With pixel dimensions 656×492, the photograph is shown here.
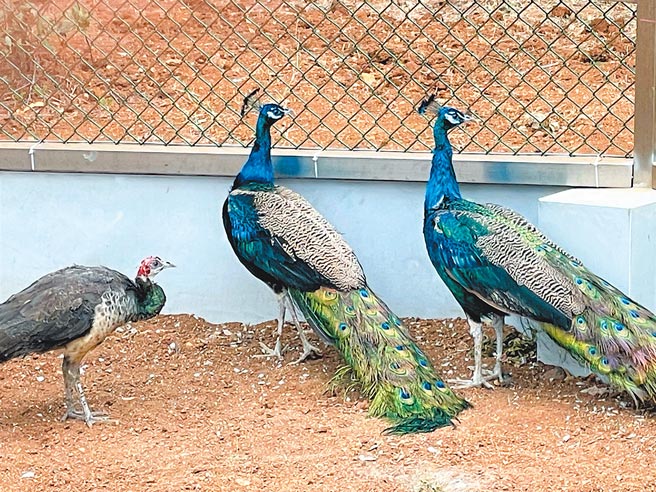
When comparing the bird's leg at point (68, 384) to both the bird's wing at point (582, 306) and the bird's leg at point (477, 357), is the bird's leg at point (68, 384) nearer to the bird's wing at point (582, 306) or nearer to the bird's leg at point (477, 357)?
the bird's leg at point (477, 357)

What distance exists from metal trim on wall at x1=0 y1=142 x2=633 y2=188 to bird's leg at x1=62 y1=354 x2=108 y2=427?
1220 millimetres

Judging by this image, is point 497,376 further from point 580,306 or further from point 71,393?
point 71,393

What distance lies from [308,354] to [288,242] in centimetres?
56

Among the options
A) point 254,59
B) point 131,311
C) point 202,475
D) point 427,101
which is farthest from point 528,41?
point 202,475

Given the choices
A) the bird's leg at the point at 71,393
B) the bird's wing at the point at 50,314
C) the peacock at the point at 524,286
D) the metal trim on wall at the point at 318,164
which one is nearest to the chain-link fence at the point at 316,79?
the metal trim on wall at the point at 318,164

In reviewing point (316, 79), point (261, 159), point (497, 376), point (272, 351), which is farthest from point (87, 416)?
point (316, 79)

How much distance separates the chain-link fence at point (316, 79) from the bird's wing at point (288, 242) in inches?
24.4

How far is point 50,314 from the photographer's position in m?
4.53

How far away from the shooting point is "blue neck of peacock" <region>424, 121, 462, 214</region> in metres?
4.95

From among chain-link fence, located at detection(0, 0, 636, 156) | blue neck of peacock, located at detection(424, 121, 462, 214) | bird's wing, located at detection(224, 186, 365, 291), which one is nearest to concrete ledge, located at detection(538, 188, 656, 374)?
blue neck of peacock, located at detection(424, 121, 462, 214)

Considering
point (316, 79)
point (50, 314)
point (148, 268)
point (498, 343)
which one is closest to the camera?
point (50, 314)

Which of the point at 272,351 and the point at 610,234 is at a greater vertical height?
the point at 610,234

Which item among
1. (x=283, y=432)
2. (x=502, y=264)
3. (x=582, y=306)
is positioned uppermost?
(x=502, y=264)

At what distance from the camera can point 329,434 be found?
178 inches
